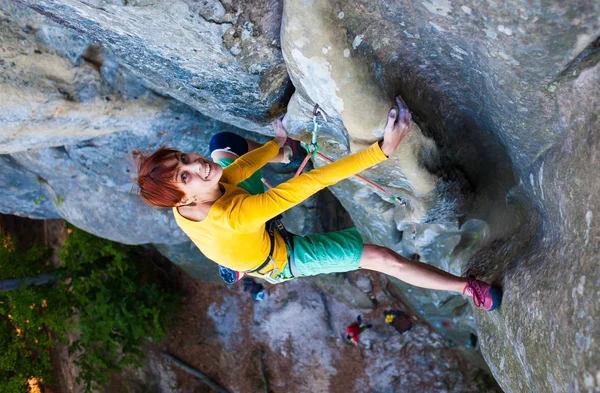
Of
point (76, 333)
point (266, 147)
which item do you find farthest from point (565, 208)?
point (76, 333)

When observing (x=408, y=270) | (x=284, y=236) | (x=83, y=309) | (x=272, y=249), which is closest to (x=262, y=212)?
(x=272, y=249)

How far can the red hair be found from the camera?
2820mm

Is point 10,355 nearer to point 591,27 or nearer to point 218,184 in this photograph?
point 218,184

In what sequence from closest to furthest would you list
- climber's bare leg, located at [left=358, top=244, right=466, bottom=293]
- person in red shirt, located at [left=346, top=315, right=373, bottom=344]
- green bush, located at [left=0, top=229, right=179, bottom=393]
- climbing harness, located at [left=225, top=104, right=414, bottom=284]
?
1. climbing harness, located at [left=225, top=104, right=414, bottom=284]
2. climber's bare leg, located at [left=358, top=244, right=466, bottom=293]
3. person in red shirt, located at [left=346, top=315, right=373, bottom=344]
4. green bush, located at [left=0, top=229, right=179, bottom=393]

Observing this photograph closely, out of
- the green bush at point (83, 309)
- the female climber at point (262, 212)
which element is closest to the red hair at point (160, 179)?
the female climber at point (262, 212)

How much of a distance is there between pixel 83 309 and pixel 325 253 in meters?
5.87

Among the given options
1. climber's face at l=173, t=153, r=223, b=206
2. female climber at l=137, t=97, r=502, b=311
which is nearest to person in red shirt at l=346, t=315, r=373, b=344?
female climber at l=137, t=97, r=502, b=311

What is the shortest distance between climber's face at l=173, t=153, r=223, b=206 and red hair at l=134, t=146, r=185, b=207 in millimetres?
28

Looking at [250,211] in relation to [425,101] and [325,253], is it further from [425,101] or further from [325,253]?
[425,101]

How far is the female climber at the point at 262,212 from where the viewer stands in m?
2.82

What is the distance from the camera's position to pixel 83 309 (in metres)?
7.89

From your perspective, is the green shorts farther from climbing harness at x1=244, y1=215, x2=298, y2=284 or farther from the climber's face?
the climber's face

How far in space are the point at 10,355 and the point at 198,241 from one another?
20.7 feet

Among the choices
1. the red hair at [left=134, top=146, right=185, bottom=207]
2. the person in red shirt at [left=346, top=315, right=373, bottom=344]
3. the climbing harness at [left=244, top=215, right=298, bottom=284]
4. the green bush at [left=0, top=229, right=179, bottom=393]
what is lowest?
the green bush at [left=0, top=229, right=179, bottom=393]
